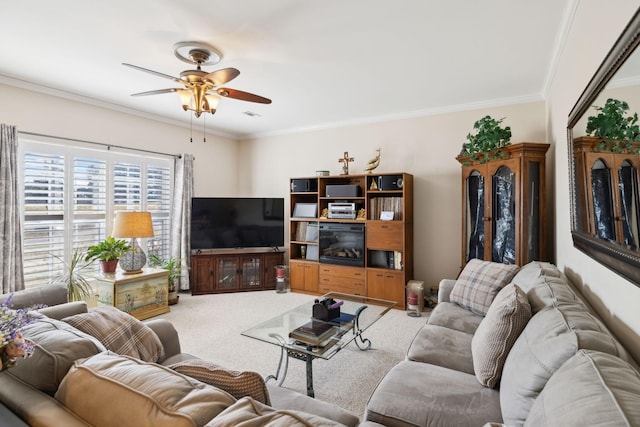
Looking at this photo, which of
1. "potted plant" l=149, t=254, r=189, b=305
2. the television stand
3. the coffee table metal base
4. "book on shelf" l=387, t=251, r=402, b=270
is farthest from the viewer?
the television stand

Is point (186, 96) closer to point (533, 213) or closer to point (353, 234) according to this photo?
point (353, 234)

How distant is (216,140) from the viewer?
5.64 m

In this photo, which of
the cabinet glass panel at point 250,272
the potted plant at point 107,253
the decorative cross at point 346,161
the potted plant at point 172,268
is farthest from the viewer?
the cabinet glass panel at point 250,272

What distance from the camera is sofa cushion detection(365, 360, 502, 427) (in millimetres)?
1287

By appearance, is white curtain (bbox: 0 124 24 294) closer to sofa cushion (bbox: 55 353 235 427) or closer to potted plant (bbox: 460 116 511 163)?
sofa cushion (bbox: 55 353 235 427)

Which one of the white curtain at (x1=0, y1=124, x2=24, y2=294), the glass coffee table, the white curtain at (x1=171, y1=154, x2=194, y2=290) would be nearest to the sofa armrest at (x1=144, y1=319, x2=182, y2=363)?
the glass coffee table

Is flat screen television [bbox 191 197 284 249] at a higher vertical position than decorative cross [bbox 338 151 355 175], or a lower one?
lower

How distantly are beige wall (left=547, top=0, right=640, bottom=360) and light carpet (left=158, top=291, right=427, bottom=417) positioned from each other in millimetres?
1521

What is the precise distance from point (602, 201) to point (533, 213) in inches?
76.9

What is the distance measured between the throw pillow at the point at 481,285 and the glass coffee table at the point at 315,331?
0.67m

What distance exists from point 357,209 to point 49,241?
3.87 metres

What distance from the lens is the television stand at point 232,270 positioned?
15.9ft

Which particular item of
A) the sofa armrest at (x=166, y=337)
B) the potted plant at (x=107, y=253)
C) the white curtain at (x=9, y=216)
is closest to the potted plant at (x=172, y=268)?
the potted plant at (x=107, y=253)

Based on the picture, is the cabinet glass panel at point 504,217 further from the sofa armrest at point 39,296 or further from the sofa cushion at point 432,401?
the sofa armrest at point 39,296
